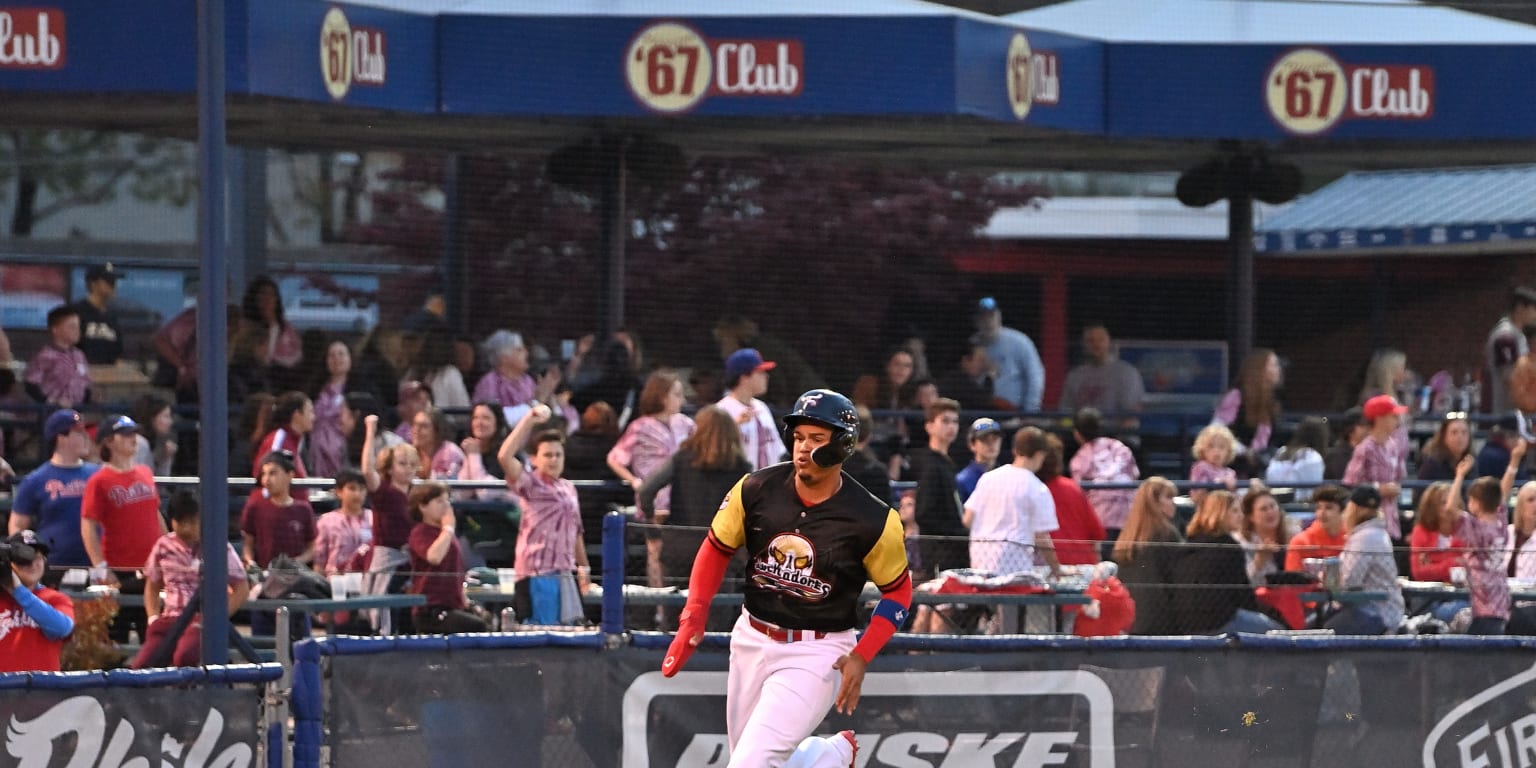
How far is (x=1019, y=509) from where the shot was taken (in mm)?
11281

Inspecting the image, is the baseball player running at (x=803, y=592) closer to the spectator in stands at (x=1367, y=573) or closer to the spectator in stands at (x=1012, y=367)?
the spectator in stands at (x=1367, y=573)

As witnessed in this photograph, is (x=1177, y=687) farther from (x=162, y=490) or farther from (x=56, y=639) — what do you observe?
(x=162, y=490)

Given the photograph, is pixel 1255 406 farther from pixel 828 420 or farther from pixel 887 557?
pixel 828 420

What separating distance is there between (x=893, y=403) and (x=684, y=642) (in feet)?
32.2

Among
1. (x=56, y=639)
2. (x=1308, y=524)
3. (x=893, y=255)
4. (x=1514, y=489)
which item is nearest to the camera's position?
(x=56, y=639)

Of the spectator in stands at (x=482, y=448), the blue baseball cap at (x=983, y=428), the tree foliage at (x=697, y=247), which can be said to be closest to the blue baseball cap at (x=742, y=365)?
the blue baseball cap at (x=983, y=428)

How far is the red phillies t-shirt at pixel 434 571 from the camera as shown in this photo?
1051 cm

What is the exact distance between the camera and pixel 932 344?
87.7 ft

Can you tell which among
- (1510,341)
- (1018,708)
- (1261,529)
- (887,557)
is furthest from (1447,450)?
(887,557)

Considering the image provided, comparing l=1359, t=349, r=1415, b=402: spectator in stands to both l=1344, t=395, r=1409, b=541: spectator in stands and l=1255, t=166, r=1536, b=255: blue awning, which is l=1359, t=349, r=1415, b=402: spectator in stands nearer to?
l=1344, t=395, r=1409, b=541: spectator in stands

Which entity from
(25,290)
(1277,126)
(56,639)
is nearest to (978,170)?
(1277,126)

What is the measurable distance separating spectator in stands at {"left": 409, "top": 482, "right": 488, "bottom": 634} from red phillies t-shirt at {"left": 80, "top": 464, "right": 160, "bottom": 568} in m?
1.26

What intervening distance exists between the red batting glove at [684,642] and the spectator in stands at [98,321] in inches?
335

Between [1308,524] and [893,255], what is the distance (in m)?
12.7
